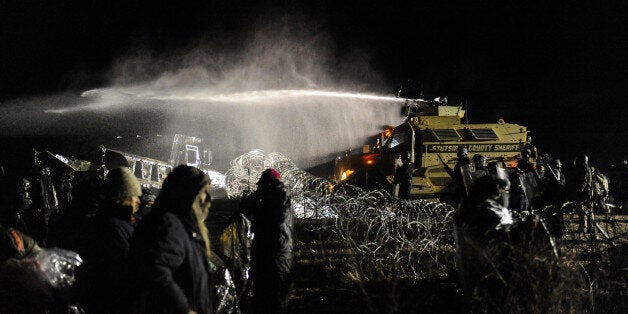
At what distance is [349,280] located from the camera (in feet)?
24.5

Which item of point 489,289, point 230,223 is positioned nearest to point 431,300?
point 489,289

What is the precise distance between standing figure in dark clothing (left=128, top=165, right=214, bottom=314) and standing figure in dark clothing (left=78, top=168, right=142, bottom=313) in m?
0.36

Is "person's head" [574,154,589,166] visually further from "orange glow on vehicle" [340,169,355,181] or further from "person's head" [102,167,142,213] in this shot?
"person's head" [102,167,142,213]

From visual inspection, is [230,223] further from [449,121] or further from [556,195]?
[449,121]

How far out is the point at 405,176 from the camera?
11656 millimetres

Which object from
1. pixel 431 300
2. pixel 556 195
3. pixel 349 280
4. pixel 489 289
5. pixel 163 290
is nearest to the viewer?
pixel 163 290

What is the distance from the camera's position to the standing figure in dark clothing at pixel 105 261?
2.90 metres

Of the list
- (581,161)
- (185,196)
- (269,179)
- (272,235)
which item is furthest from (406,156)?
(185,196)

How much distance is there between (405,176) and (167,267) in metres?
9.77

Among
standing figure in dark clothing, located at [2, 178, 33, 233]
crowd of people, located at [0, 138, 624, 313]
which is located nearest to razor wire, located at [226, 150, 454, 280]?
crowd of people, located at [0, 138, 624, 313]

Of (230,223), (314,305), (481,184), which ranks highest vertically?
(481,184)

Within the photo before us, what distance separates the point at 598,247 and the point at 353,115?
21996 millimetres

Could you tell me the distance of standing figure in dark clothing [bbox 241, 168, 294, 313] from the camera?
15.9ft

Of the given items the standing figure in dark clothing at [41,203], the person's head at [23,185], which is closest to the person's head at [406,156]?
the standing figure in dark clothing at [41,203]
